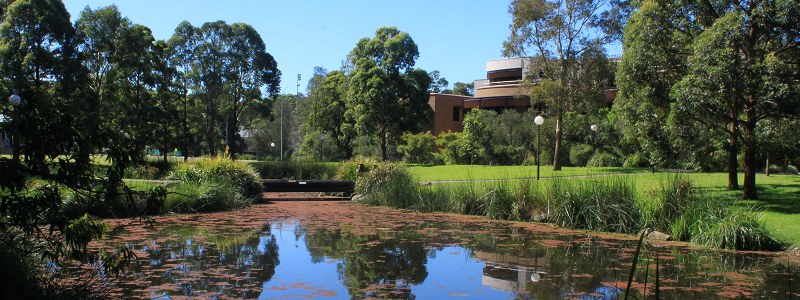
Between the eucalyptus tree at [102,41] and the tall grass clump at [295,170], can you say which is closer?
the tall grass clump at [295,170]

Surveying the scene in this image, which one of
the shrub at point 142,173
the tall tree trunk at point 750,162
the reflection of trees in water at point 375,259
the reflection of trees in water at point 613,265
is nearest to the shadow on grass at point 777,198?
the tall tree trunk at point 750,162

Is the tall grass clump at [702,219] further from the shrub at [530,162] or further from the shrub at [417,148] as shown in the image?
the shrub at [417,148]

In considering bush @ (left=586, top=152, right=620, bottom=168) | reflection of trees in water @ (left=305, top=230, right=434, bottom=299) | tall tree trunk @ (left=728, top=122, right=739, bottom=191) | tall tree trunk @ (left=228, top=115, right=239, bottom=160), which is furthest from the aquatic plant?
tall tree trunk @ (left=228, top=115, right=239, bottom=160)

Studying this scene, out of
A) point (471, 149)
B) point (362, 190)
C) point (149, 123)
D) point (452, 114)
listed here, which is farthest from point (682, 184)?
point (452, 114)

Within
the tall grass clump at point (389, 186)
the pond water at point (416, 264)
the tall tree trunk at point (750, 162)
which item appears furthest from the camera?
the tall grass clump at point (389, 186)

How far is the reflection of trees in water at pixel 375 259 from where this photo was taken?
21.4ft

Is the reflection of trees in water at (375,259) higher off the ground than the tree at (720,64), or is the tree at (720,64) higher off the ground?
the tree at (720,64)

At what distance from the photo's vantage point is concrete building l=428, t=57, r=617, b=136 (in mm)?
53688

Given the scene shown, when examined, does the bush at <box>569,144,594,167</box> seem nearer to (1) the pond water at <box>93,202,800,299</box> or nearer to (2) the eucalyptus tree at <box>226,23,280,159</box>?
(1) the pond water at <box>93,202,800,299</box>

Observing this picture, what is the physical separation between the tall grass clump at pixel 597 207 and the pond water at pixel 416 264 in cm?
63

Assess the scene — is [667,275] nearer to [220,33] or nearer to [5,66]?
[5,66]

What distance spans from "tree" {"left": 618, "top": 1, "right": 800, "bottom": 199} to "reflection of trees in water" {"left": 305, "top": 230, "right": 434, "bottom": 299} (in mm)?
7749

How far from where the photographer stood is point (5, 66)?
2583 centimetres

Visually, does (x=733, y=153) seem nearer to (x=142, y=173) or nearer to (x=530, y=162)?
(x=530, y=162)
